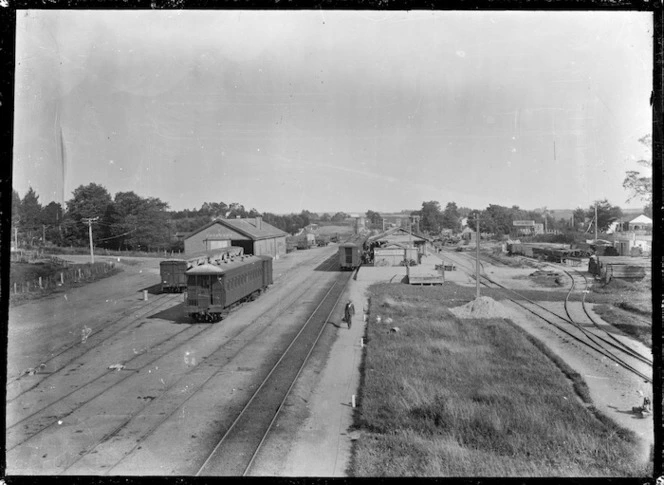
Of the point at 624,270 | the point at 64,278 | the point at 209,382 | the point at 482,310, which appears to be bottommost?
the point at 209,382

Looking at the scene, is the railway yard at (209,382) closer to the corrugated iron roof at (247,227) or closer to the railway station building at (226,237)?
the railway station building at (226,237)

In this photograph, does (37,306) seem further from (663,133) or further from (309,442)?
(663,133)

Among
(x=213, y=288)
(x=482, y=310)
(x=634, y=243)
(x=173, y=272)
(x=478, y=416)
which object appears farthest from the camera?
(x=634, y=243)

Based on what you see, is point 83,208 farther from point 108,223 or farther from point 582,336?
point 582,336

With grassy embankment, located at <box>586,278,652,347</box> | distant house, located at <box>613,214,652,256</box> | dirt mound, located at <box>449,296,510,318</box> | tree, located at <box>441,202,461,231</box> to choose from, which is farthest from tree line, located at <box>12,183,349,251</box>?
tree, located at <box>441,202,461,231</box>

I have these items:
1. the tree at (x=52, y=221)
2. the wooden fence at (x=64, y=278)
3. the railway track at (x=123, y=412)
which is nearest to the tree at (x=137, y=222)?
the tree at (x=52, y=221)

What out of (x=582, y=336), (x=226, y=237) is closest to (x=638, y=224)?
(x=582, y=336)
